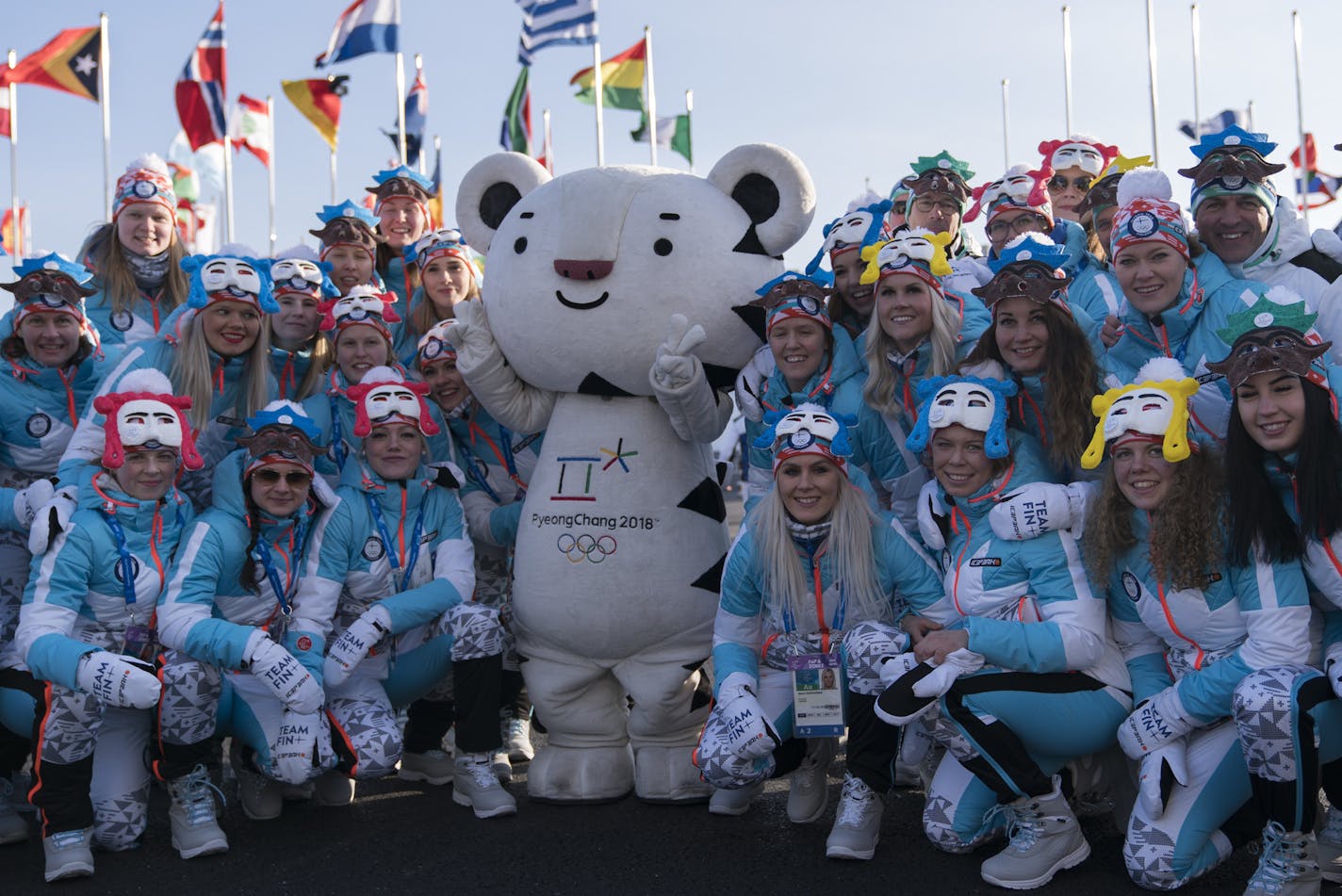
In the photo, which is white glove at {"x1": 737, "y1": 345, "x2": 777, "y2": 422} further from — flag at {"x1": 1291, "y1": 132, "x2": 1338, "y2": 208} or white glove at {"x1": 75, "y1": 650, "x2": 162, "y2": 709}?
flag at {"x1": 1291, "y1": 132, "x2": 1338, "y2": 208}

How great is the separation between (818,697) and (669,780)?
2.88ft

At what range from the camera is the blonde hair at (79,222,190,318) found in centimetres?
655

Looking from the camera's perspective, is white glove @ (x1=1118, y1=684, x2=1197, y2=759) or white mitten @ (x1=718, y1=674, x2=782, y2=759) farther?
white mitten @ (x1=718, y1=674, x2=782, y2=759)

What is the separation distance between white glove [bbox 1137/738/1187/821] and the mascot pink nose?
2.86m

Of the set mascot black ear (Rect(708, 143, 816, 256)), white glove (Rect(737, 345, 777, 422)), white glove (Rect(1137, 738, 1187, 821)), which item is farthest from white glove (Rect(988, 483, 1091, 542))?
mascot black ear (Rect(708, 143, 816, 256))

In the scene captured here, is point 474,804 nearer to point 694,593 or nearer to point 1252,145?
point 694,593

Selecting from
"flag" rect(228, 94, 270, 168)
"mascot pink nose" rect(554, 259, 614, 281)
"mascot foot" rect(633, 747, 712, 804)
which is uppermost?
"flag" rect(228, 94, 270, 168)

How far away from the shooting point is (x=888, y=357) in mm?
5379

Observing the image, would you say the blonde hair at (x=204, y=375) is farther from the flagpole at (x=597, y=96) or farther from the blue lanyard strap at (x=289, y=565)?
the flagpole at (x=597, y=96)

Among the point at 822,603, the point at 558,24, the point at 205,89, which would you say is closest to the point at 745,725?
the point at 822,603

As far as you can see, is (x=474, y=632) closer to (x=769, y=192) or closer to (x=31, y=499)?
(x=31, y=499)

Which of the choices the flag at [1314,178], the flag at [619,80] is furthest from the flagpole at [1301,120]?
the flag at [619,80]

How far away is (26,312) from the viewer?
223 inches

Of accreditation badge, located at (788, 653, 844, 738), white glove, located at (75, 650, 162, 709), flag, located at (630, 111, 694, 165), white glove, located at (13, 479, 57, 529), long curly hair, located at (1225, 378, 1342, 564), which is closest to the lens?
long curly hair, located at (1225, 378, 1342, 564)
